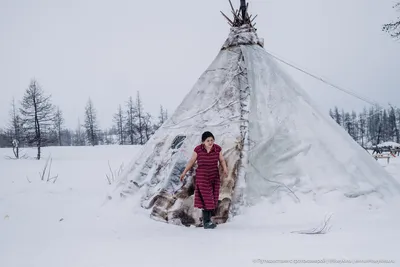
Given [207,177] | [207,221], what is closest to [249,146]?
[207,177]

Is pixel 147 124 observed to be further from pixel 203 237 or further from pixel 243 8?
pixel 203 237

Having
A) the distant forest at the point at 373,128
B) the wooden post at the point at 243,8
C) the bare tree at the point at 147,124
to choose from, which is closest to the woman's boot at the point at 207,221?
the wooden post at the point at 243,8

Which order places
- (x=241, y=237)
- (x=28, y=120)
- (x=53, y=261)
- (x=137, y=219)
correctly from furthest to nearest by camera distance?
(x=28, y=120)
(x=137, y=219)
(x=241, y=237)
(x=53, y=261)

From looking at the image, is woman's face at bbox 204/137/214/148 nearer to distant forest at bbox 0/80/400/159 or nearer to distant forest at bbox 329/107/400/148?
distant forest at bbox 0/80/400/159

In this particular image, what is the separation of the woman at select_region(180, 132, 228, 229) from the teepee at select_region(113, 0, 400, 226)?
156 millimetres

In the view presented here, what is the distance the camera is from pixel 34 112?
2055 centimetres

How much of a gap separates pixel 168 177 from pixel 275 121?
5.43 ft

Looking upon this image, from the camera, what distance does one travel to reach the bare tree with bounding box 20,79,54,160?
2027 cm

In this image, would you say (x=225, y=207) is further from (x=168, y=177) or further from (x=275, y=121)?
(x=275, y=121)

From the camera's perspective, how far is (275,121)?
13.0 ft

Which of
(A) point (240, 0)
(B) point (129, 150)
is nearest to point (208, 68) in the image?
(A) point (240, 0)

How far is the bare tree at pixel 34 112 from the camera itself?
20266mm

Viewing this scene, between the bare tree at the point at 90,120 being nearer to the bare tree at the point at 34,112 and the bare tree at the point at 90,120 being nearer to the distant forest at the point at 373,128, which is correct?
the bare tree at the point at 34,112

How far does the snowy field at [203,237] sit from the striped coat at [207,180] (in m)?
0.30
